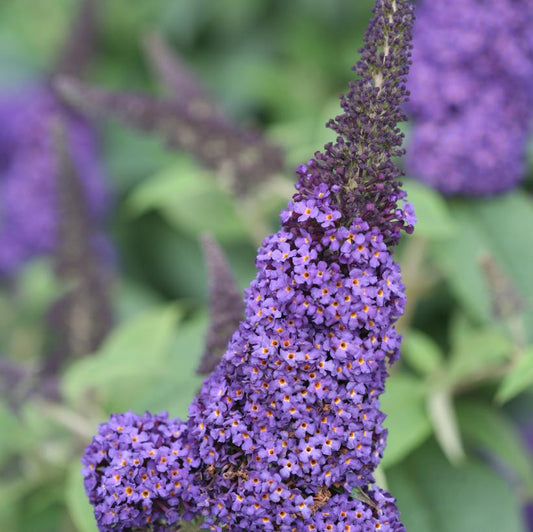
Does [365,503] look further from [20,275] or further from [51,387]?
[20,275]

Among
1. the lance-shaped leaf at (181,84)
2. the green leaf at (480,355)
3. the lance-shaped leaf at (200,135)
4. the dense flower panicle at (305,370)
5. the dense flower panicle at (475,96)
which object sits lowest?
the dense flower panicle at (305,370)

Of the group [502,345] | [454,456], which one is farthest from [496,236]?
[454,456]

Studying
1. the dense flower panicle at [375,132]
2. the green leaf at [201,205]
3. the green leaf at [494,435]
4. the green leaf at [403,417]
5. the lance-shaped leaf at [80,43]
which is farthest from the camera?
the lance-shaped leaf at [80,43]

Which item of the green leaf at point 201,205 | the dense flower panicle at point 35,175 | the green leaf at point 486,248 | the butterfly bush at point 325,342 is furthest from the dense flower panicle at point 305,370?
the dense flower panicle at point 35,175

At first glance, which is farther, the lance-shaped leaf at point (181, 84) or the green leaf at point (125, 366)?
the lance-shaped leaf at point (181, 84)

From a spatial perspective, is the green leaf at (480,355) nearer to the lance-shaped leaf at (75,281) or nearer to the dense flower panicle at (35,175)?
the lance-shaped leaf at (75,281)

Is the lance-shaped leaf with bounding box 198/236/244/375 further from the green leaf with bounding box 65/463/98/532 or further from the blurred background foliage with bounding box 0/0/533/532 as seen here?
the green leaf with bounding box 65/463/98/532

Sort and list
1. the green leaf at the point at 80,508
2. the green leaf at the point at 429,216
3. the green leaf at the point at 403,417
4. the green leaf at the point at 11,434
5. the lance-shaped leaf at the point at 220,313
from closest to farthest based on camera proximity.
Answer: the lance-shaped leaf at the point at 220,313, the green leaf at the point at 80,508, the green leaf at the point at 403,417, the green leaf at the point at 429,216, the green leaf at the point at 11,434
